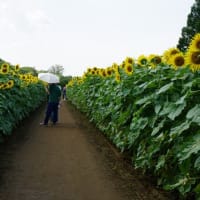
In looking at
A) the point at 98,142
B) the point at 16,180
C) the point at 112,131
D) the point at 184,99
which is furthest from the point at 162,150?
the point at 98,142

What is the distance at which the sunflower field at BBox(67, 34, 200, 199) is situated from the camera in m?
4.45

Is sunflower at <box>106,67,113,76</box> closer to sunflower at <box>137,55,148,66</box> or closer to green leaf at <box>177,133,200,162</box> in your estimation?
sunflower at <box>137,55,148,66</box>

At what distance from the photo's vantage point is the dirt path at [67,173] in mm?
5703

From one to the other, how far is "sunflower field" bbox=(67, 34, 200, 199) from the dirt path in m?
0.36

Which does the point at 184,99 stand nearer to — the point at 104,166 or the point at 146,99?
the point at 146,99

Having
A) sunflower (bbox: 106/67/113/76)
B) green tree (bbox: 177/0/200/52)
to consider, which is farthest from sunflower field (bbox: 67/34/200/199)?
green tree (bbox: 177/0/200/52)

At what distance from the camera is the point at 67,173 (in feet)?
22.4

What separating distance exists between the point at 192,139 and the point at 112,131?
511cm

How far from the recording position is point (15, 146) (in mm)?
9211

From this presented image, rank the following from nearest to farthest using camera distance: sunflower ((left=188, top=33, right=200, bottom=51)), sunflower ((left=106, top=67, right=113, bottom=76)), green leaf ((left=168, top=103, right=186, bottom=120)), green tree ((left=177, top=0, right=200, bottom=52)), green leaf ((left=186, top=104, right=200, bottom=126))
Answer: green leaf ((left=186, top=104, right=200, bottom=126)) < sunflower ((left=188, top=33, right=200, bottom=51)) < green leaf ((left=168, top=103, right=186, bottom=120)) < sunflower ((left=106, top=67, right=113, bottom=76)) < green tree ((left=177, top=0, right=200, bottom=52))

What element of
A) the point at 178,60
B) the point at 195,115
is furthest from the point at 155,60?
the point at 195,115

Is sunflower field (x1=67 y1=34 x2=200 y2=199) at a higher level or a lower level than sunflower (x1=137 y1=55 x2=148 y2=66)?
lower

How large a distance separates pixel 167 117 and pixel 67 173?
2.14 m

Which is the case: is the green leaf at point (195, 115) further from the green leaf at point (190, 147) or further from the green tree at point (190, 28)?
the green tree at point (190, 28)
